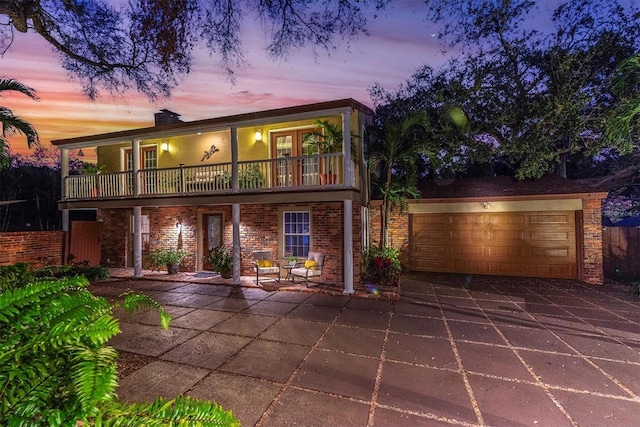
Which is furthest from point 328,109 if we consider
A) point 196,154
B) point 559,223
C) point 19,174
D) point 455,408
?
point 19,174

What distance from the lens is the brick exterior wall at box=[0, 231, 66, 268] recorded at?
9.27 meters

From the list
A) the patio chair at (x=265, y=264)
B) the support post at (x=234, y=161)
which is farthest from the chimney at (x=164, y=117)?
the patio chair at (x=265, y=264)

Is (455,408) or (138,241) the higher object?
(138,241)

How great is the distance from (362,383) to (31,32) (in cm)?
1065

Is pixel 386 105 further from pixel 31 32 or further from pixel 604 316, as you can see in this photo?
pixel 31 32

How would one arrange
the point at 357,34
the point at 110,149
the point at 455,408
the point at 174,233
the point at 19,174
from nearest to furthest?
the point at 455,408 < the point at 357,34 < the point at 174,233 < the point at 110,149 < the point at 19,174

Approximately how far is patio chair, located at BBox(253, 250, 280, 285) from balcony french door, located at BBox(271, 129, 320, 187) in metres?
2.34

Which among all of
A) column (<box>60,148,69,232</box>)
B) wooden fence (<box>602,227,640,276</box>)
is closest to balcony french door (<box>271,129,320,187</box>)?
column (<box>60,148,69,232</box>)

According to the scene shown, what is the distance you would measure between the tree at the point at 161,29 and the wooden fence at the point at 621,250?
10148 mm

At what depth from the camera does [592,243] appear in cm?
902

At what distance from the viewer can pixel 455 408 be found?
307 cm

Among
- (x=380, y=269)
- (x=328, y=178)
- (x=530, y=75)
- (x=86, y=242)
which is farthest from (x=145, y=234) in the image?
(x=530, y=75)

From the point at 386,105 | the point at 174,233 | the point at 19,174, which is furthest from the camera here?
the point at 19,174

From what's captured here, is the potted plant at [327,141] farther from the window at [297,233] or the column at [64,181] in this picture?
the column at [64,181]
